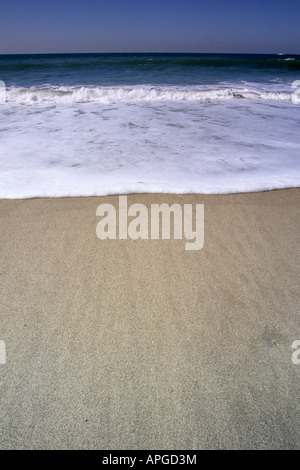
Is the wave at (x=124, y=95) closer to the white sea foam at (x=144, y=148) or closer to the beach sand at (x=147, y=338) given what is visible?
the white sea foam at (x=144, y=148)

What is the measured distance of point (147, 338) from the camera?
1.52 metres

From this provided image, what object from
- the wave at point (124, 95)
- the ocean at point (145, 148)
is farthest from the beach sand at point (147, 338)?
the wave at point (124, 95)

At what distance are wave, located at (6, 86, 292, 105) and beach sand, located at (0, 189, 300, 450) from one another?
667cm

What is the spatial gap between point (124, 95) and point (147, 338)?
8458mm

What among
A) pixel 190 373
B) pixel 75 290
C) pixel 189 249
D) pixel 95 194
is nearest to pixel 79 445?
pixel 190 373

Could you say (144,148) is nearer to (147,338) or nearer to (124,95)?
(147,338)

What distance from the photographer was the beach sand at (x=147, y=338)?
47.3 inches

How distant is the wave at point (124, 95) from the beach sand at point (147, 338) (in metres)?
6.67

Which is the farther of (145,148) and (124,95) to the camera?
(124,95)

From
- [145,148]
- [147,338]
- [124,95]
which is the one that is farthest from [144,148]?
[124,95]

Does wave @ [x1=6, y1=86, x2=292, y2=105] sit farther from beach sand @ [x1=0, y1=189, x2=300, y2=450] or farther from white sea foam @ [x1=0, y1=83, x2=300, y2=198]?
beach sand @ [x1=0, y1=189, x2=300, y2=450]

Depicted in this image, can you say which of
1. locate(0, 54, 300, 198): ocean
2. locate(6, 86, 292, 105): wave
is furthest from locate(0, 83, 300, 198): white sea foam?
locate(6, 86, 292, 105): wave

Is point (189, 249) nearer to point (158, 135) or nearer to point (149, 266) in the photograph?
point (149, 266)
